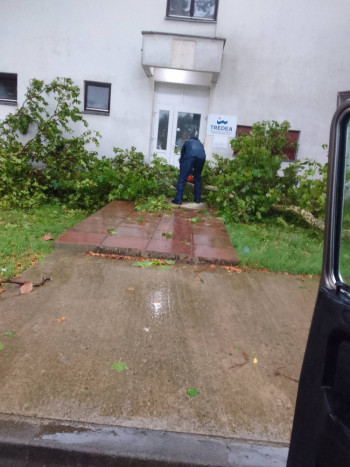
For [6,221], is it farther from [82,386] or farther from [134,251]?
[82,386]

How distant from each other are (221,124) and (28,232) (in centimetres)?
679

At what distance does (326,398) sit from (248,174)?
612cm

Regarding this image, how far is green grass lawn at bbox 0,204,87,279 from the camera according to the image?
4.21 m

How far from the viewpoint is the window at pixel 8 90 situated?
10.6 m

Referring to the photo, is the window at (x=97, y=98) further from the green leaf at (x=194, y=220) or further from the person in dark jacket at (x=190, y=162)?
the green leaf at (x=194, y=220)

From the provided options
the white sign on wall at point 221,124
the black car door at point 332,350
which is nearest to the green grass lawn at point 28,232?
the black car door at point 332,350

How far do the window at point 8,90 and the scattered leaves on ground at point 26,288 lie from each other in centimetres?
902

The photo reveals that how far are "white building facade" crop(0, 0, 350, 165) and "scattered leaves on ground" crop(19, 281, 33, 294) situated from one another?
7000 mm

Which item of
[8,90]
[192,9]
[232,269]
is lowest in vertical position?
[232,269]

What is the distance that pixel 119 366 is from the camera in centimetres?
243

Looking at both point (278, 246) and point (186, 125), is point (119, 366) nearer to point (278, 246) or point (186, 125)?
point (278, 246)

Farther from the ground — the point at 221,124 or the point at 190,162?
the point at 221,124

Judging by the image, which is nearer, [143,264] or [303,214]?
[143,264]

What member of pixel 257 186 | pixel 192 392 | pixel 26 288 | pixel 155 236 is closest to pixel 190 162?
pixel 257 186
